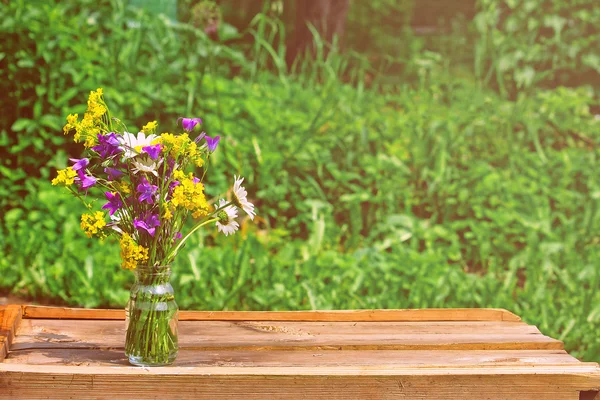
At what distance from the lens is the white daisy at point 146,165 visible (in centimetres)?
209

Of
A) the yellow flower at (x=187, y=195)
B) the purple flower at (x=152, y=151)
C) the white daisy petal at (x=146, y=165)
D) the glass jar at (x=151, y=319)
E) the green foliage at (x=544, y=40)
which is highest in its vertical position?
the green foliage at (x=544, y=40)

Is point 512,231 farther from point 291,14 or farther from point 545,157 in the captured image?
point 291,14

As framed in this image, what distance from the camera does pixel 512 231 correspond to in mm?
4781

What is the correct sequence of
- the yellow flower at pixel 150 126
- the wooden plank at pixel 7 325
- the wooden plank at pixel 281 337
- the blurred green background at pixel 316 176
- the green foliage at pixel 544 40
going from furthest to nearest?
the green foliage at pixel 544 40
the blurred green background at pixel 316 176
the wooden plank at pixel 281 337
the wooden plank at pixel 7 325
the yellow flower at pixel 150 126

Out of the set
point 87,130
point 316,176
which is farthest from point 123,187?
point 316,176

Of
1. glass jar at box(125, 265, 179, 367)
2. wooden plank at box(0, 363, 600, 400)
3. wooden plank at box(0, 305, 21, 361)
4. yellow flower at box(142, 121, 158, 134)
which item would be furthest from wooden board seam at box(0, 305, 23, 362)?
yellow flower at box(142, 121, 158, 134)

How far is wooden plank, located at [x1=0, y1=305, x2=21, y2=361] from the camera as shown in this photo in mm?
2295

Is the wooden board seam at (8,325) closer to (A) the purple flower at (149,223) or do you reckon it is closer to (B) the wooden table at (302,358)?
(B) the wooden table at (302,358)

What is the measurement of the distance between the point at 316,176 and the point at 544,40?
107 inches

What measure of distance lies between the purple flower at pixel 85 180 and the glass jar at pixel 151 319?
0.75 ft

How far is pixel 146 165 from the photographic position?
212 centimetres

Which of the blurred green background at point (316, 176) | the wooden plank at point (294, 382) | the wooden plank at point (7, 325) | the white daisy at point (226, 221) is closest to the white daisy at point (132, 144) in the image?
the white daisy at point (226, 221)

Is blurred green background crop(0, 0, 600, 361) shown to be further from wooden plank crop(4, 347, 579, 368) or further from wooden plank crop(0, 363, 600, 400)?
wooden plank crop(0, 363, 600, 400)

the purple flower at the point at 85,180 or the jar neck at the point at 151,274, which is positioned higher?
the purple flower at the point at 85,180
